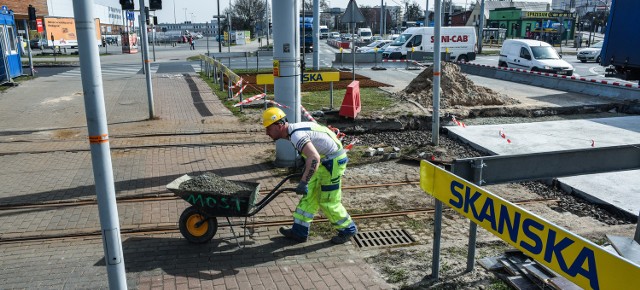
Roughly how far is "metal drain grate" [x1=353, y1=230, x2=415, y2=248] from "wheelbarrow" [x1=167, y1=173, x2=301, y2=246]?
43.2 inches

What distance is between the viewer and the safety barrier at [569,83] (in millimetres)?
15249

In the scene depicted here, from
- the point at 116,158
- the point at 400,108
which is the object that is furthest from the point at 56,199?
the point at 400,108

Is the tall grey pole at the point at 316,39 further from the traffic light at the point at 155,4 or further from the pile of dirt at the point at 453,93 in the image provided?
the traffic light at the point at 155,4

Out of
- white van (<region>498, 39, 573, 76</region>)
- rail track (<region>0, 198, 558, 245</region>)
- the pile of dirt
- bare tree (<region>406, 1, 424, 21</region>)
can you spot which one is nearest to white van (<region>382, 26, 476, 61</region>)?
white van (<region>498, 39, 573, 76</region>)

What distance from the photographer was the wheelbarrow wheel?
5.46 meters

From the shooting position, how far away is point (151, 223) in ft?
20.3

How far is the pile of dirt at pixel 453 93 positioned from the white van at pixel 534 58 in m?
10.0

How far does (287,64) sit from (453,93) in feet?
23.8

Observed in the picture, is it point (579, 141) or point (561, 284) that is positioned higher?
point (561, 284)

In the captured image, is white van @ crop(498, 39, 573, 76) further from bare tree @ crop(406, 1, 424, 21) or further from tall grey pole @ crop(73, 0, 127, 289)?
bare tree @ crop(406, 1, 424, 21)

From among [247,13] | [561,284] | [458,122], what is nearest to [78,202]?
[561,284]

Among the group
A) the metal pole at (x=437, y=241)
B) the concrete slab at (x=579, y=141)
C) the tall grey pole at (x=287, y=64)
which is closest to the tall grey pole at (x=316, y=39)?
the concrete slab at (x=579, y=141)

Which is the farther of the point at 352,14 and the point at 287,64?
the point at 352,14

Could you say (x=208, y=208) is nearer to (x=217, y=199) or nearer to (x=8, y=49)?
(x=217, y=199)
